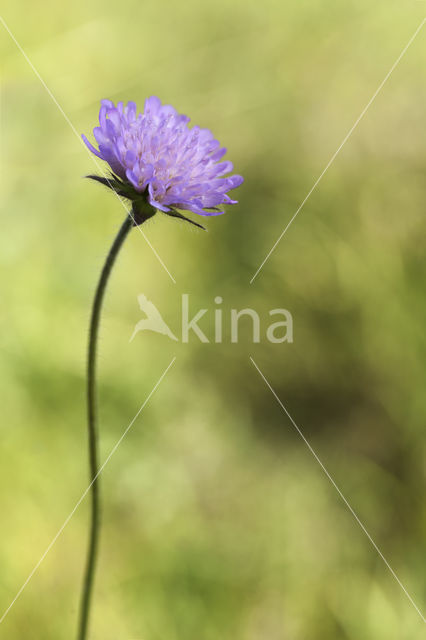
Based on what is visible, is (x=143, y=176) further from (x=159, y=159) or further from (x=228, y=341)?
(x=228, y=341)

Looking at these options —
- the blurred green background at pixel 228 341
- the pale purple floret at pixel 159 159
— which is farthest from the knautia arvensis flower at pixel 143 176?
the blurred green background at pixel 228 341

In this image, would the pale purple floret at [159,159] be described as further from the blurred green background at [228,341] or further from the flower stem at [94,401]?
the blurred green background at [228,341]

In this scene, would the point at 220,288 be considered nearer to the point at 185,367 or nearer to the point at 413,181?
the point at 185,367

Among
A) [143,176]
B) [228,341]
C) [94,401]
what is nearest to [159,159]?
[143,176]

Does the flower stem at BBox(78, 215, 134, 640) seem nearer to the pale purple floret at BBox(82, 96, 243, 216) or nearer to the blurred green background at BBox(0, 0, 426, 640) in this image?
the pale purple floret at BBox(82, 96, 243, 216)

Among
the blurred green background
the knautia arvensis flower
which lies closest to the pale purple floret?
the knautia arvensis flower

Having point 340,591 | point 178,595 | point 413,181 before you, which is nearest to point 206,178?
point 178,595

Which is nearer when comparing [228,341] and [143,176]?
[143,176]
